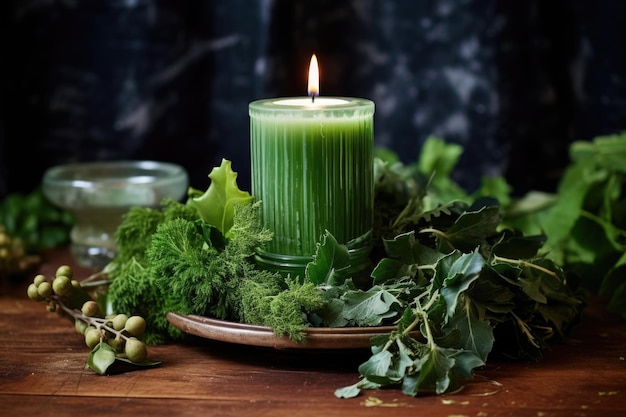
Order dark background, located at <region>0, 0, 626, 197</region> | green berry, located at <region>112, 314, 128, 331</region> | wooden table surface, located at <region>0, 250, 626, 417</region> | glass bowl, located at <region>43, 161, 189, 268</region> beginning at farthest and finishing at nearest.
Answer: dark background, located at <region>0, 0, 626, 197</region> → glass bowl, located at <region>43, 161, 189, 268</region> → green berry, located at <region>112, 314, 128, 331</region> → wooden table surface, located at <region>0, 250, 626, 417</region>

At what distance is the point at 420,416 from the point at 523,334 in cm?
18

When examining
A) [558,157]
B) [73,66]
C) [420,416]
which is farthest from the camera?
[558,157]

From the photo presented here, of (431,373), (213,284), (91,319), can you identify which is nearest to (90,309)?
(91,319)

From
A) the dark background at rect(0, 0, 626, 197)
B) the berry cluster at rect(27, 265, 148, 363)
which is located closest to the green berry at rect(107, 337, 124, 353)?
the berry cluster at rect(27, 265, 148, 363)

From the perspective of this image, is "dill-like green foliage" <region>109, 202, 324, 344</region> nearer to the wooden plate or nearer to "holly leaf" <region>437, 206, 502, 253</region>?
the wooden plate

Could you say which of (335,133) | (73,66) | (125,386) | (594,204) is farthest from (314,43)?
(125,386)

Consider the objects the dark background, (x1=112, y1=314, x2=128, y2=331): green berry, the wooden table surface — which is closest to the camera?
the wooden table surface

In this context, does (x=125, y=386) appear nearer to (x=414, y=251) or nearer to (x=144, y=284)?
(x=144, y=284)

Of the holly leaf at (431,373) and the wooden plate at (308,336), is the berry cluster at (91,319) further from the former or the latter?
the holly leaf at (431,373)

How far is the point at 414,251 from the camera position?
0.81m

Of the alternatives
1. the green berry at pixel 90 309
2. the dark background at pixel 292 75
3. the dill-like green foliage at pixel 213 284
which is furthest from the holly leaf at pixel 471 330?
the dark background at pixel 292 75

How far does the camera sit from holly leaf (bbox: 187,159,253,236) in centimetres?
84

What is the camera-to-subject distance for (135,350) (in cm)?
78

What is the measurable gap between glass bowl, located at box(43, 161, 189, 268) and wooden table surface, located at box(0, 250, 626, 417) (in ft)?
0.99
